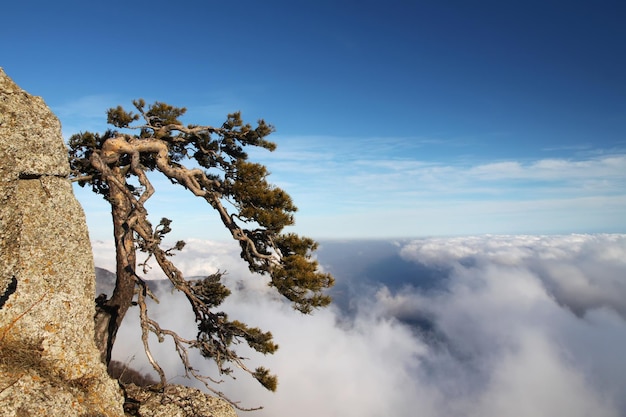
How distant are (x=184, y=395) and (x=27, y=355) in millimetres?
5532

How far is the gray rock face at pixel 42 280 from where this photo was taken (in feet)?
24.1

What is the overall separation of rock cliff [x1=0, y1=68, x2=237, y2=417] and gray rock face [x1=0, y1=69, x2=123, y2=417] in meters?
0.02

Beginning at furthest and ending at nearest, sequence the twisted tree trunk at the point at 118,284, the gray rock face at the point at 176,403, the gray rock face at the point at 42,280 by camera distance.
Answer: the gray rock face at the point at 176,403, the twisted tree trunk at the point at 118,284, the gray rock face at the point at 42,280

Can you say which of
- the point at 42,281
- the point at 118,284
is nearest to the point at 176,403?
→ the point at 118,284

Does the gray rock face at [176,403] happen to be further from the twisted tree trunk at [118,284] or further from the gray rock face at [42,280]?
the twisted tree trunk at [118,284]

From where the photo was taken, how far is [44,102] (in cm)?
888

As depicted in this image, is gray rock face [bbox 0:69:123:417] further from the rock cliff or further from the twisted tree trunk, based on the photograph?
the twisted tree trunk

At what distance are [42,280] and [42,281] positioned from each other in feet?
0.08

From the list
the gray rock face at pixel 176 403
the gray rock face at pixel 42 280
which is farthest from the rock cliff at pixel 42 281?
the gray rock face at pixel 176 403

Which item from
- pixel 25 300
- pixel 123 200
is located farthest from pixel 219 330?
pixel 25 300

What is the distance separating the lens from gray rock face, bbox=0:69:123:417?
7340mm

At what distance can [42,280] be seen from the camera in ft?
26.2

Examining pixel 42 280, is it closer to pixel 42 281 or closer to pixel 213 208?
pixel 42 281

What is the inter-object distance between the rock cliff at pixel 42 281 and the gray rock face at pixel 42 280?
2cm
